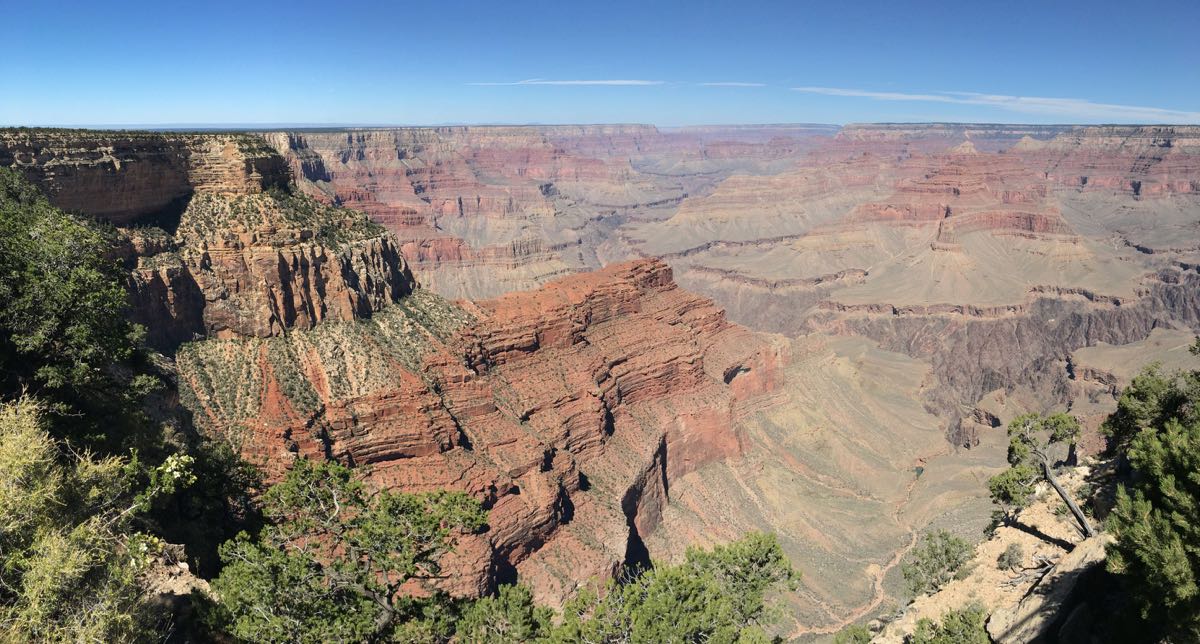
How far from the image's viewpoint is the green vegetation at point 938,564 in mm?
37281

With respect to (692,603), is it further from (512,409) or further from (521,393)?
(521,393)

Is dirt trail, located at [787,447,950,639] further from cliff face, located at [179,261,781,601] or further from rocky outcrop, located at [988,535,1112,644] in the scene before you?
rocky outcrop, located at [988,535,1112,644]

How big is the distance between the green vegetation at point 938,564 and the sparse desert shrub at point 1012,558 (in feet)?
10.4

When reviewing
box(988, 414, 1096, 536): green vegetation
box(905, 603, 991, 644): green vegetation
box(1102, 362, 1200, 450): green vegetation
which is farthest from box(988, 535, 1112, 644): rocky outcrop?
box(1102, 362, 1200, 450): green vegetation

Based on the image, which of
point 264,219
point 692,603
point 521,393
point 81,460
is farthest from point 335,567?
point 264,219

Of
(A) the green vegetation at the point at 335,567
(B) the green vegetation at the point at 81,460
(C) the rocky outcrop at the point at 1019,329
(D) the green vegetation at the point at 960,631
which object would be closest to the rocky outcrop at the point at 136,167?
(B) the green vegetation at the point at 81,460

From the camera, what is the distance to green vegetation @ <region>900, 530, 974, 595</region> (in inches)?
1468

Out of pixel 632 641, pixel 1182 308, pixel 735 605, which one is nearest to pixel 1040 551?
pixel 735 605

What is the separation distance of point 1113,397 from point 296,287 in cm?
12678

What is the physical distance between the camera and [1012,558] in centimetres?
3253

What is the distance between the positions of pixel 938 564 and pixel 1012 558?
6430 mm

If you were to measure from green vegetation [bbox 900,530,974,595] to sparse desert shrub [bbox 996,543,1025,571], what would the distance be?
3.17 m

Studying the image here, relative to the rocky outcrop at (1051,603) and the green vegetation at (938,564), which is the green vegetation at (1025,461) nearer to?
the green vegetation at (938,564)

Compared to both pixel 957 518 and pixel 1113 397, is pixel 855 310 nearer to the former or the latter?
pixel 1113 397
